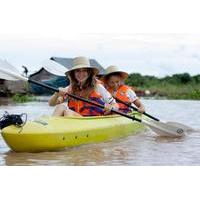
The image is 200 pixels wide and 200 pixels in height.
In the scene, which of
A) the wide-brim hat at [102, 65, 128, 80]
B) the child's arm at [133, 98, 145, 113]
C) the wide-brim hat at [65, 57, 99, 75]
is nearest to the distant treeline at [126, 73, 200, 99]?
the child's arm at [133, 98, 145, 113]

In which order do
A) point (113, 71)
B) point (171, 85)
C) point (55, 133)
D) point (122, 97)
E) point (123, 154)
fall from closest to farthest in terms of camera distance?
point (55, 133) → point (123, 154) → point (113, 71) → point (122, 97) → point (171, 85)

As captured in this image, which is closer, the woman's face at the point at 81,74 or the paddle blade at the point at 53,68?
the woman's face at the point at 81,74

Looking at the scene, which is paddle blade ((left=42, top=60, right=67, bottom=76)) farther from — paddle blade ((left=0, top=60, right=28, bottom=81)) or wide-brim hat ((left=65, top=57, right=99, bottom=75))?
paddle blade ((left=0, top=60, right=28, bottom=81))

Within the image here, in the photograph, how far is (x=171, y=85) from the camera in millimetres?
16641

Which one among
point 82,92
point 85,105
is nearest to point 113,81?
point 85,105

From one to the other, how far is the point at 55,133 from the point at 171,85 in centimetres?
1164

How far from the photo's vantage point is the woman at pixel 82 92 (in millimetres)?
5793

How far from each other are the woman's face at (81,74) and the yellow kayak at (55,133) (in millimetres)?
392

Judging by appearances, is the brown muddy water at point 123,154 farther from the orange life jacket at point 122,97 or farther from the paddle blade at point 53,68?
the paddle blade at point 53,68

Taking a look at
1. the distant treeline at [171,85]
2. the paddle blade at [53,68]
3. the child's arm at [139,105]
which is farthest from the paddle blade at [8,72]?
the distant treeline at [171,85]

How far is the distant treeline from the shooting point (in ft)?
50.6

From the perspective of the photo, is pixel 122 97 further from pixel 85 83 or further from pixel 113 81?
pixel 85 83

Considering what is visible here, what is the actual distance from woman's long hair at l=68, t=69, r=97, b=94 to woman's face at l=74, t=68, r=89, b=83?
3 cm
